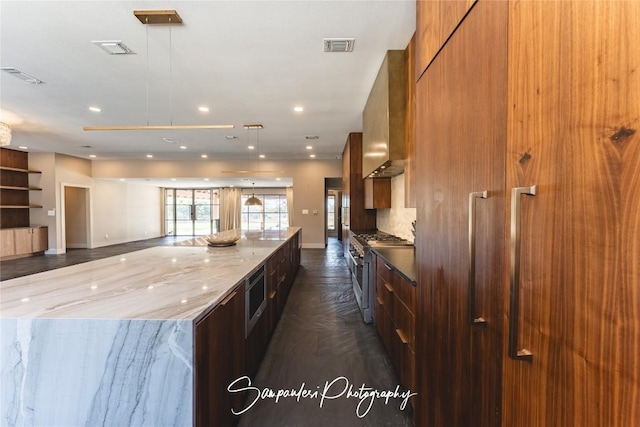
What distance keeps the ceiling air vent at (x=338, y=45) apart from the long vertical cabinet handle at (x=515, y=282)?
7.88ft

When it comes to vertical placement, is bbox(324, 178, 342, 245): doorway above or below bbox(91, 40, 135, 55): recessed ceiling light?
below

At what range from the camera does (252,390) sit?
198 cm

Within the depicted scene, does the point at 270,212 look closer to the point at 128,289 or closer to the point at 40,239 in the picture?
the point at 40,239

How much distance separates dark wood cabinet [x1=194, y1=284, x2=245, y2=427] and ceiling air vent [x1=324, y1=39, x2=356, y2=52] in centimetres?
229

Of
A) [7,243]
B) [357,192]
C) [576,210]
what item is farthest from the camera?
[7,243]

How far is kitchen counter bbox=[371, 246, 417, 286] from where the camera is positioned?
184 centimetres

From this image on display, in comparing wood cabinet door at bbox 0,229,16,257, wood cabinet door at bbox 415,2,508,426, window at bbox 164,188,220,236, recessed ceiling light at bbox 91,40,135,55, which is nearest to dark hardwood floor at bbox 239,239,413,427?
wood cabinet door at bbox 415,2,508,426

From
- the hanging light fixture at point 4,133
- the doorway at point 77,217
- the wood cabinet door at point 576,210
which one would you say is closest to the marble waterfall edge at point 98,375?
the wood cabinet door at point 576,210

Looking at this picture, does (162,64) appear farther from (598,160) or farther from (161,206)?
(161,206)

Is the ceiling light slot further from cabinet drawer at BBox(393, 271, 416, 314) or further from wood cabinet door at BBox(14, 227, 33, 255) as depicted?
wood cabinet door at BBox(14, 227, 33, 255)

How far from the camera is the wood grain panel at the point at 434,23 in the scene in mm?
1104

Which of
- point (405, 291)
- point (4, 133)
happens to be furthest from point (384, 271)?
point (4, 133)

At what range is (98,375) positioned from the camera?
3.59 feet

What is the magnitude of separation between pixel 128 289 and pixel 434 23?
1.99 metres
